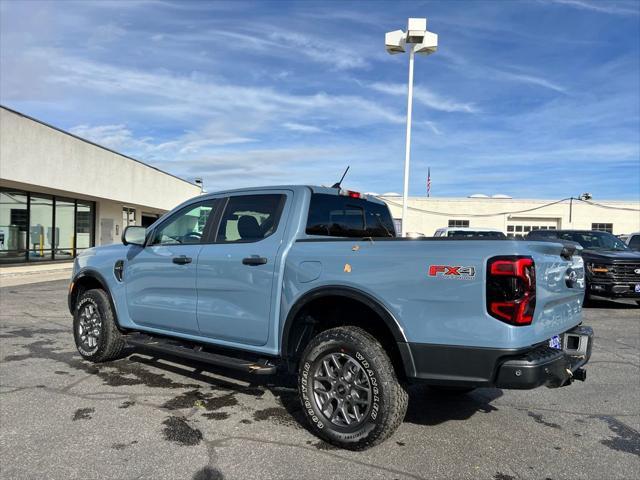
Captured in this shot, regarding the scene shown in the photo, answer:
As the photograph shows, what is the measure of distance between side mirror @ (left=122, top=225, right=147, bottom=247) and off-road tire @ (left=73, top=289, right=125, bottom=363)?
0.84 metres

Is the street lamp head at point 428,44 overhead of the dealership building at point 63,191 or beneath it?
overhead

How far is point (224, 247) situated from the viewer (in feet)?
15.2

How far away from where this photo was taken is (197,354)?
182 inches

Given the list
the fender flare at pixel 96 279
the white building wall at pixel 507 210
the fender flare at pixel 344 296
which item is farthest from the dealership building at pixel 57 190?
the white building wall at pixel 507 210

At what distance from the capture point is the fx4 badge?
3.20 m

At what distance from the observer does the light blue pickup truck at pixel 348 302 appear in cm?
321

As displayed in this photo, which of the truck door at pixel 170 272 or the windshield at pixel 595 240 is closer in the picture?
the truck door at pixel 170 272

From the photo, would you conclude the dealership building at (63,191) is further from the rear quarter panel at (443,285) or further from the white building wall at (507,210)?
the white building wall at (507,210)

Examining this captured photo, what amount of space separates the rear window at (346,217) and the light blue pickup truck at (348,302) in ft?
0.05

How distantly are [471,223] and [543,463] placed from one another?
142ft

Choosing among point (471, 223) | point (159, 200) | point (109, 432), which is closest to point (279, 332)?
point (109, 432)

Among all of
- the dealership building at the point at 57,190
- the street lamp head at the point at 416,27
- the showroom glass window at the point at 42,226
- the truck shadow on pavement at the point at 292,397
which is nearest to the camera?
the truck shadow on pavement at the point at 292,397

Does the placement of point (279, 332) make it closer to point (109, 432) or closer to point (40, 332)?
point (109, 432)

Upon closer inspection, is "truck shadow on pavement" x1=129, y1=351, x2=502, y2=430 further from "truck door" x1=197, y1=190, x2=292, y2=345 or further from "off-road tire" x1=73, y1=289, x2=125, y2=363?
"truck door" x1=197, y1=190, x2=292, y2=345
